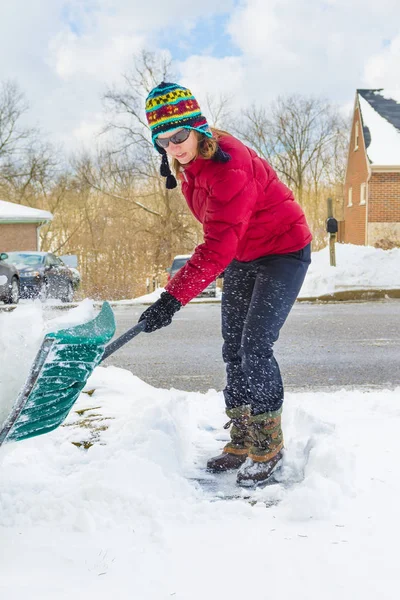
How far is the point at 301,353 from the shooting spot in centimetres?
580

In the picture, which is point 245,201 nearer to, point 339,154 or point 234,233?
point 234,233

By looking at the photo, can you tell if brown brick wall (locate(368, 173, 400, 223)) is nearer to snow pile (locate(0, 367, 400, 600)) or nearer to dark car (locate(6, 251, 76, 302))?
dark car (locate(6, 251, 76, 302))

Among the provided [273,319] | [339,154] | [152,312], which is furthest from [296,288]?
[339,154]

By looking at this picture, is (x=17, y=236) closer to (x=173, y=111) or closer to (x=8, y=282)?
(x=8, y=282)

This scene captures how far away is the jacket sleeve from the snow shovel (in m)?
0.35

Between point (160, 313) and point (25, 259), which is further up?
point (160, 313)

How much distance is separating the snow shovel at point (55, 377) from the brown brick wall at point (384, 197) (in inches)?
819

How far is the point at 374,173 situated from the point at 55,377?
69.1ft

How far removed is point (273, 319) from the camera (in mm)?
2471

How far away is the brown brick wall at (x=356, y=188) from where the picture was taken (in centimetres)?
2336

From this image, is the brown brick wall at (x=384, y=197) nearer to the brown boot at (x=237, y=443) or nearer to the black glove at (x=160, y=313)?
the brown boot at (x=237, y=443)

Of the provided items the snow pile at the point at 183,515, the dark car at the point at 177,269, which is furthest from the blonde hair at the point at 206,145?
the dark car at the point at 177,269

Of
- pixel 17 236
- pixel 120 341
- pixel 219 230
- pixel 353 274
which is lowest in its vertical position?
pixel 353 274

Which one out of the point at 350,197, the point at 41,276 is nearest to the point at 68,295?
the point at 41,276
